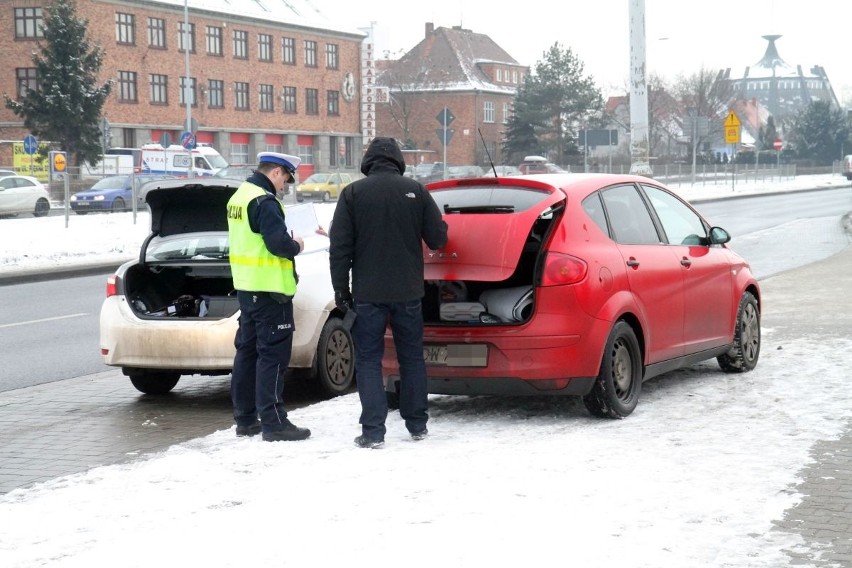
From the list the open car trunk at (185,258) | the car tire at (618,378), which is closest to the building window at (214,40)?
the open car trunk at (185,258)

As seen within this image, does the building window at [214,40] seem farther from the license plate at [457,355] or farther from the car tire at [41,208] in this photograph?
the license plate at [457,355]

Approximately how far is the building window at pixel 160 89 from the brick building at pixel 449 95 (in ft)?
90.7

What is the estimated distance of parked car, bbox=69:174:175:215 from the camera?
42.4 metres

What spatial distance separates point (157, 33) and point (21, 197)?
30.6 metres

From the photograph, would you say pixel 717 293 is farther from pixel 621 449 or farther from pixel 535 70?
pixel 535 70

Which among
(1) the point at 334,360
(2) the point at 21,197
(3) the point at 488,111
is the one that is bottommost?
(1) the point at 334,360

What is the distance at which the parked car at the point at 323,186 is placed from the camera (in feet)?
176

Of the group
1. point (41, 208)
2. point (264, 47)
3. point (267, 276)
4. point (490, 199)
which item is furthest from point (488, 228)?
point (264, 47)

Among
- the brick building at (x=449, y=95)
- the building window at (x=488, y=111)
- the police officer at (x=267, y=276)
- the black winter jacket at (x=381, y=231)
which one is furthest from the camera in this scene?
the building window at (x=488, y=111)

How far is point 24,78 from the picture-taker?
63625 mm

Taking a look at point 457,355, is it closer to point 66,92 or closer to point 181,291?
point 181,291

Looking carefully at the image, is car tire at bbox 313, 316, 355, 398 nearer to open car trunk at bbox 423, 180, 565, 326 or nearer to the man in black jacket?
open car trunk at bbox 423, 180, 565, 326

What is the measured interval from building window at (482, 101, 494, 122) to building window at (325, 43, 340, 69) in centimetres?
2084

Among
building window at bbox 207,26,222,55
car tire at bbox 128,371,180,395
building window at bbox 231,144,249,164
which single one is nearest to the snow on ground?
car tire at bbox 128,371,180,395
